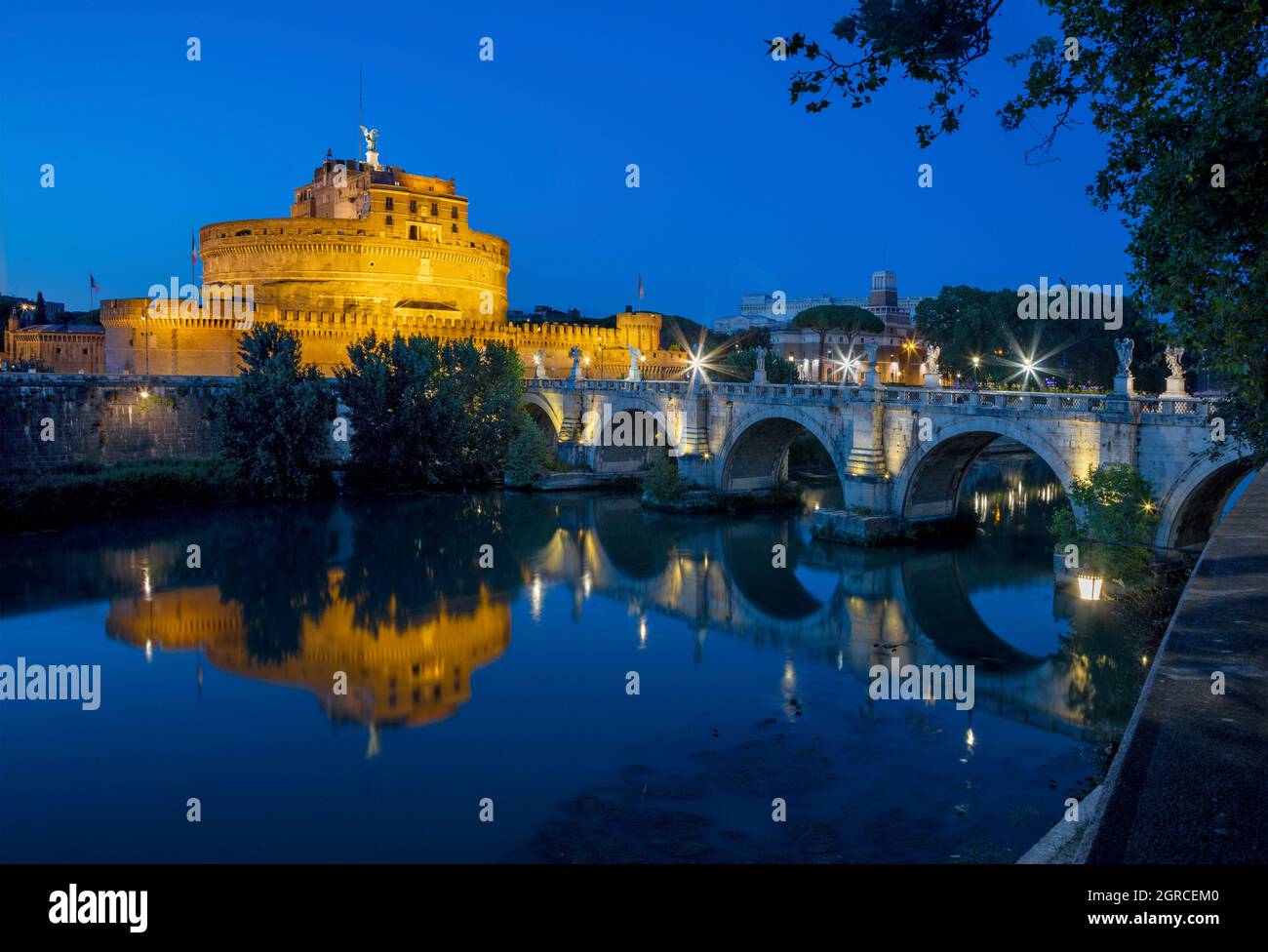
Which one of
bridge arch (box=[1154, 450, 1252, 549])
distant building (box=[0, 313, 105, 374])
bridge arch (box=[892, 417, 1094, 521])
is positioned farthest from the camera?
distant building (box=[0, 313, 105, 374])

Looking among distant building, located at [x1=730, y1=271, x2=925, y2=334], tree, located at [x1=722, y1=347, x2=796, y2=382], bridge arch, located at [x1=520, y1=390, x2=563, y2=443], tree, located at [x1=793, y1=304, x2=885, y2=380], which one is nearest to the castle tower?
distant building, located at [x1=730, y1=271, x2=925, y2=334]

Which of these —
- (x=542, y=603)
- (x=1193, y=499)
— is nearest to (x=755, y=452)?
(x=542, y=603)

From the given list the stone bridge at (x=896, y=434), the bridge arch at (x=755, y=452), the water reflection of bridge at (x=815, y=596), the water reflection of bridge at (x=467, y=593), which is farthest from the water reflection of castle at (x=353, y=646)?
the bridge arch at (x=755, y=452)

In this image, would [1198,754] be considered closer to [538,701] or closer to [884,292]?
[538,701]

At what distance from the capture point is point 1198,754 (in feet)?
11.3

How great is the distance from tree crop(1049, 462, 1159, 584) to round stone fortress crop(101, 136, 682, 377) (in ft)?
97.3

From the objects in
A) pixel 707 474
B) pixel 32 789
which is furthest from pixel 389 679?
pixel 707 474

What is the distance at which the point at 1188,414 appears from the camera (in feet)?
55.2

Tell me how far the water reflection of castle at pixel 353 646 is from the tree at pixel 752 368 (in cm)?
2611

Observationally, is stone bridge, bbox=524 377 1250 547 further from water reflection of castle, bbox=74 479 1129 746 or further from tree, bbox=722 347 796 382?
tree, bbox=722 347 796 382

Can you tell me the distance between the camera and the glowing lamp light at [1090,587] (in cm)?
1720

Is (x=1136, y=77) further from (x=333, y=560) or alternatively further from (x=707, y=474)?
(x=707, y=474)

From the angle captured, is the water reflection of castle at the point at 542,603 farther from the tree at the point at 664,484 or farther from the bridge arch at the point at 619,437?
the bridge arch at the point at 619,437

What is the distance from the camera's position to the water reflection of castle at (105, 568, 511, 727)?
45.0 feet
